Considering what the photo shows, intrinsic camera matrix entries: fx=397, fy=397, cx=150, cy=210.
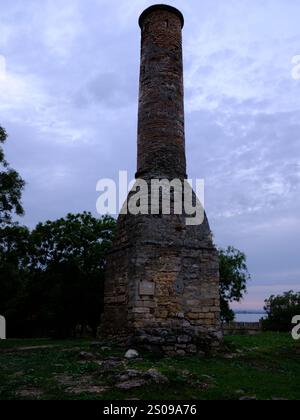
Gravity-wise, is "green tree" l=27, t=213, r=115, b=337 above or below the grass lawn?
above

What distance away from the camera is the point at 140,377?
7738 mm

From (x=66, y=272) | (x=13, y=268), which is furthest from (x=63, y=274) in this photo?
(x=13, y=268)

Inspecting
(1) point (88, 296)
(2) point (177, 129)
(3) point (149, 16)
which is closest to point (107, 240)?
(1) point (88, 296)

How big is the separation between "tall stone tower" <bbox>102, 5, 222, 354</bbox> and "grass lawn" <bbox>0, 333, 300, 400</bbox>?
3.20 ft

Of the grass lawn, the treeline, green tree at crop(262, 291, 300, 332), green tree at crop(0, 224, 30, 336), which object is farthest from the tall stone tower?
green tree at crop(262, 291, 300, 332)

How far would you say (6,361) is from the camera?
10.3 meters

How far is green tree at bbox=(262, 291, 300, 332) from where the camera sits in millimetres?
28109

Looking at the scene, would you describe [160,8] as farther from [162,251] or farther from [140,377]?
[140,377]

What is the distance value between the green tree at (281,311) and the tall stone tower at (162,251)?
58.5ft

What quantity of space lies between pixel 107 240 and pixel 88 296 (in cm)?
367

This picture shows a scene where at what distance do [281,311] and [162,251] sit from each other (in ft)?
65.1

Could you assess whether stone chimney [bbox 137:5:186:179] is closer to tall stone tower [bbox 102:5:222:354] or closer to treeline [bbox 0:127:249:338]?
tall stone tower [bbox 102:5:222:354]

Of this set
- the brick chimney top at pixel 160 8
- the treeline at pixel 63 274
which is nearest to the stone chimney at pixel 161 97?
the brick chimney top at pixel 160 8
